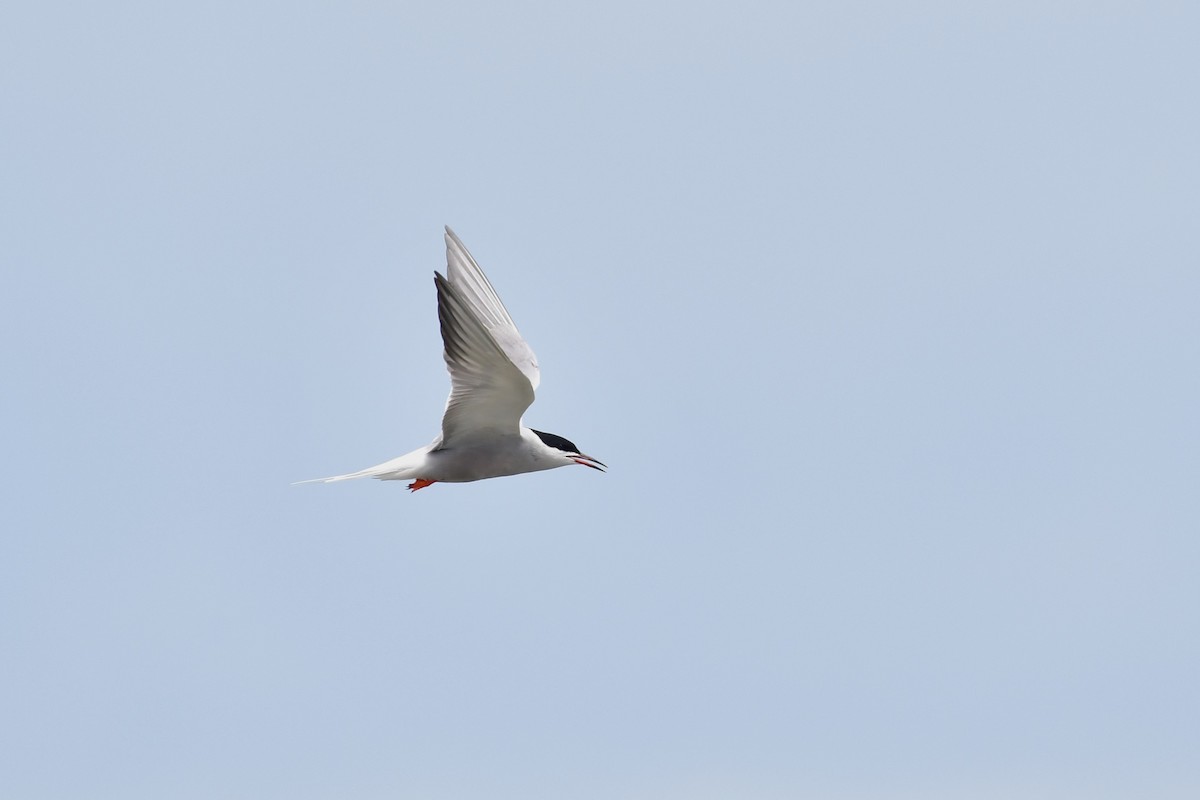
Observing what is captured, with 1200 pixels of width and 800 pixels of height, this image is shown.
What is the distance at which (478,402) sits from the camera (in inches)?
478

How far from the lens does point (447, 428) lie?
12445 mm

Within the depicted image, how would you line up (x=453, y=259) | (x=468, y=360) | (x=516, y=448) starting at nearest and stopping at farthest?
(x=468, y=360), (x=516, y=448), (x=453, y=259)

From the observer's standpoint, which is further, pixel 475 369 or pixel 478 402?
pixel 478 402

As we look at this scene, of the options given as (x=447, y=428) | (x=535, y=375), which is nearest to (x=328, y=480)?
(x=447, y=428)

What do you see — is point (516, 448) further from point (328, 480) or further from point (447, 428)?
point (328, 480)

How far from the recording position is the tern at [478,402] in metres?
11.5

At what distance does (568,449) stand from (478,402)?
1.32m

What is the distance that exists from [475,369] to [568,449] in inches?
65.7

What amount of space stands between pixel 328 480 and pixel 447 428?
38.5 inches

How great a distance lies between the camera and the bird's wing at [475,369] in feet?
37.4

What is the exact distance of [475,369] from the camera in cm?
1183

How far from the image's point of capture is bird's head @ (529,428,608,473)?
13109 mm

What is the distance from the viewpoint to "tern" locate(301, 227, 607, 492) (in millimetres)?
11531

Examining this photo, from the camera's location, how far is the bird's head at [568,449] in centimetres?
1311
